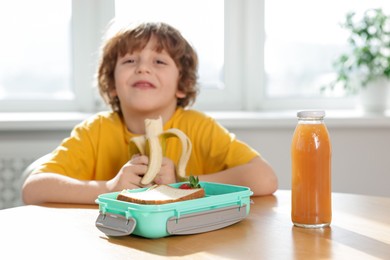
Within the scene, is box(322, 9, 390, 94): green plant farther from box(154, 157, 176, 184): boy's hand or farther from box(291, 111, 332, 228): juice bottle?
box(291, 111, 332, 228): juice bottle

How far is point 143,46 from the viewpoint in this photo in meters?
1.75

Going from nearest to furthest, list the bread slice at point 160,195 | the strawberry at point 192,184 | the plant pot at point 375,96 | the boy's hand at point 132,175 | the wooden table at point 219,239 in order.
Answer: the wooden table at point 219,239, the bread slice at point 160,195, the strawberry at point 192,184, the boy's hand at point 132,175, the plant pot at point 375,96

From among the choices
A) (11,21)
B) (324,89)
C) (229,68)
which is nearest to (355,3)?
(324,89)

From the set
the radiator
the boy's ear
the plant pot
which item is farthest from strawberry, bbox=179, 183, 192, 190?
the plant pot

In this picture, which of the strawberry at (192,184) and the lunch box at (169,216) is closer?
the lunch box at (169,216)

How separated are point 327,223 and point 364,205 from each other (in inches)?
10.0

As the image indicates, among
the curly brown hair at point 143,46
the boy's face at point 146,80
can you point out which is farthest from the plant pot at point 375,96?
the boy's face at point 146,80

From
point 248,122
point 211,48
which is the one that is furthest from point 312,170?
point 211,48

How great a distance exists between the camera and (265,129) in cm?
252

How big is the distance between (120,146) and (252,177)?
1.38ft

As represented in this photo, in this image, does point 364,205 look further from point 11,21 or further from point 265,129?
point 11,21

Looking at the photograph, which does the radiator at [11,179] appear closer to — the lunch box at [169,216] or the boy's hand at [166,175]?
the boy's hand at [166,175]

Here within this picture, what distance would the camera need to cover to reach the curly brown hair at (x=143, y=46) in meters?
1.77

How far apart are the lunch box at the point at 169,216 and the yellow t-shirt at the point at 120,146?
567mm
